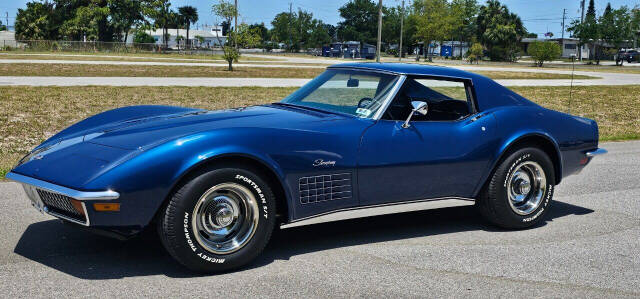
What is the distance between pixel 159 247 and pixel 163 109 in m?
1.27

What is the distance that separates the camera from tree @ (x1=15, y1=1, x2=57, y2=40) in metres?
76.6

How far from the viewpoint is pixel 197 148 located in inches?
153

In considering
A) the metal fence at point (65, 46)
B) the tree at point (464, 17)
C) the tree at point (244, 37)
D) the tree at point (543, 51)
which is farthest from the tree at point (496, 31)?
the tree at point (244, 37)

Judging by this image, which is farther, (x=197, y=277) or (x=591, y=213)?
(x=591, y=213)

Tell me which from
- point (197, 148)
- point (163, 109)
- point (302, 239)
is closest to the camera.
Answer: point (197, 148)

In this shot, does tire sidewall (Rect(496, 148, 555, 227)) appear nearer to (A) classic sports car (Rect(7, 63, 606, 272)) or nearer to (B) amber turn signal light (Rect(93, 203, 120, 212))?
(A) classic sports car (Rect(7, 63, 606, 272))

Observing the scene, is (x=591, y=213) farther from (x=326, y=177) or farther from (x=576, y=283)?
(x=326, y=177)

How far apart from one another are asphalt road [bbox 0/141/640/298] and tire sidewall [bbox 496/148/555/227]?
122 mm

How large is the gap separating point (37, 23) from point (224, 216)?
265 feet

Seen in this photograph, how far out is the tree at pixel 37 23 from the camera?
76625 millimetres

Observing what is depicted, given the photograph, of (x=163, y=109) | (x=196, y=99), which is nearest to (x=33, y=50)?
(x=196, y=99)

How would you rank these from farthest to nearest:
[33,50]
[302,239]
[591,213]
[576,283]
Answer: [33,50] → [591,213] → [302,239] → [576,283]

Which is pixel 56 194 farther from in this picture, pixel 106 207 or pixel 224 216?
pixel 224 216

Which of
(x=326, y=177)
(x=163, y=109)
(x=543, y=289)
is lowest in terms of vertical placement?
(x=543, y=289)
